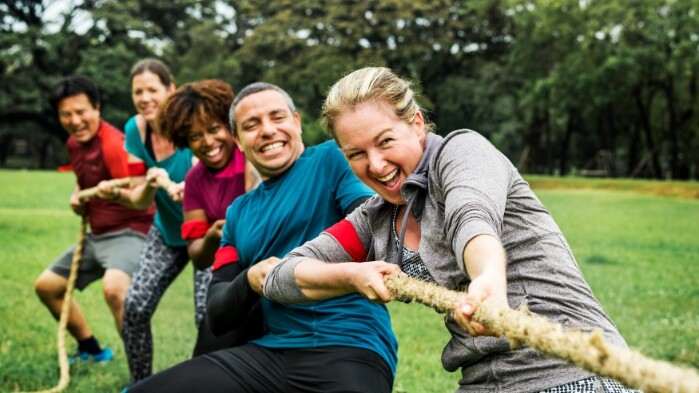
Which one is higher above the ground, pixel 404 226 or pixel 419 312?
pixel 404 226

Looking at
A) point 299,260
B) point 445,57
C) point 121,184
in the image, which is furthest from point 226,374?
point 445,57

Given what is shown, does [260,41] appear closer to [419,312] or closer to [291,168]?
[419,312]

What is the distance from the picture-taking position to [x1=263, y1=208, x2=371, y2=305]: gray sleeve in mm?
2953

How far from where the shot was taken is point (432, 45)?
4059 cm

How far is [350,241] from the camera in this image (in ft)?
9.97

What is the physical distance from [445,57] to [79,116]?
3709 cm

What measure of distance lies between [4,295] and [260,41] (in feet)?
102

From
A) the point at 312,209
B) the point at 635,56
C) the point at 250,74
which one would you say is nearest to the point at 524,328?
the point at 312,209

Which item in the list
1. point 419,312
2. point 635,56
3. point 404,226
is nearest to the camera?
point 404,226

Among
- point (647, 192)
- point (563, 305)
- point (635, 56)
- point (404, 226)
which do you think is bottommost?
point (647, 192)

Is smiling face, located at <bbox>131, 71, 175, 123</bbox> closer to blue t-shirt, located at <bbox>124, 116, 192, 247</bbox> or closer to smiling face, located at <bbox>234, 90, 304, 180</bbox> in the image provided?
blue t-shirt, located at <bbox>124, 116, 192, 247</bbox>

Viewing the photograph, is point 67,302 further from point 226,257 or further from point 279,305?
point 279,305

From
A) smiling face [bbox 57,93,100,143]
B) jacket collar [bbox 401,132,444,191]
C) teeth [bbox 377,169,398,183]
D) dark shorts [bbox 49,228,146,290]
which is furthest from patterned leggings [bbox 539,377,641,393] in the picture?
smiling face [bbox 57,93,100,143]

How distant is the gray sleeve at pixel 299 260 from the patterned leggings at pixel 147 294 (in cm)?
225
